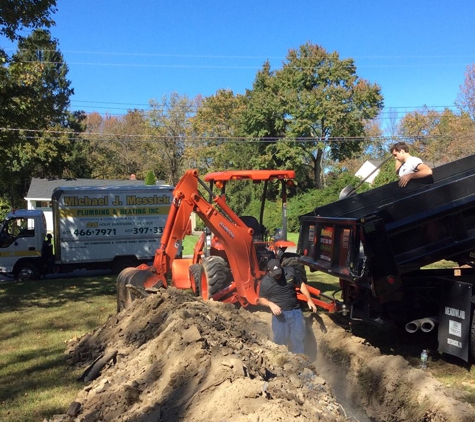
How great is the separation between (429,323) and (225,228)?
345 centimetres

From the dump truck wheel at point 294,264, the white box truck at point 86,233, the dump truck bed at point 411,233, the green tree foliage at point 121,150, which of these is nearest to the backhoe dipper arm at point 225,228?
the dump truck wheel at point 294,264

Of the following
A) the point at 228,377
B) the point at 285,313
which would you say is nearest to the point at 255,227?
the point at 285,313

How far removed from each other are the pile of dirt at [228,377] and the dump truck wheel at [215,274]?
4.73 ft

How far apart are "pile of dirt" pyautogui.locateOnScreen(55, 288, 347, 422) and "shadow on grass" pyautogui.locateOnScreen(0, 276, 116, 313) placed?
558 centimetres

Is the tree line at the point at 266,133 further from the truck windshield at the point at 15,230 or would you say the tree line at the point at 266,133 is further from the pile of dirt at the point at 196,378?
the pile of dirt at the point at 196,378

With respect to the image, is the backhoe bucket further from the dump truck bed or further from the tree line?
the tree line

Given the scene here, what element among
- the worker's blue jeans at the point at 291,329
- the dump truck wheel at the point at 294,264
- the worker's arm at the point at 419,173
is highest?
the worker's arm at the point at 419,173

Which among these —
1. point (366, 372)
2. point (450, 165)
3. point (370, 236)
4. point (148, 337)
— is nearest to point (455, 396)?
point (366, 372)

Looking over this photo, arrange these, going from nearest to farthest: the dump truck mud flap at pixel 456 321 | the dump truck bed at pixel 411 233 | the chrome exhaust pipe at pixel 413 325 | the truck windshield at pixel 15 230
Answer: the dump truck bed at pixel 411 233 < the dump truck mud flap at pixel 456 321 < the chrome exhaust pipe at pixel 413 325 < the truck windshield at pixel 15 230

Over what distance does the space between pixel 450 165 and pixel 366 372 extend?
421 cm

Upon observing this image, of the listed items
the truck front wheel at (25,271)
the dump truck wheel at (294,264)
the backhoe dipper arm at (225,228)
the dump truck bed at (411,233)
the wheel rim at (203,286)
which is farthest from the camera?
the truck front wheel at (25,271)

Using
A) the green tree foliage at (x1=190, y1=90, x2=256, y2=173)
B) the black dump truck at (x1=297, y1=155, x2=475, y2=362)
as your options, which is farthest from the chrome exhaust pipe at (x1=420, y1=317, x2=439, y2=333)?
the green tree foliage at (x1=190, y1=90, x2=256, y2=173)

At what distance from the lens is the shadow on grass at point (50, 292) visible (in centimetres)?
1082

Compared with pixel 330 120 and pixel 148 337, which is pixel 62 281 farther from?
pixel 330 120
